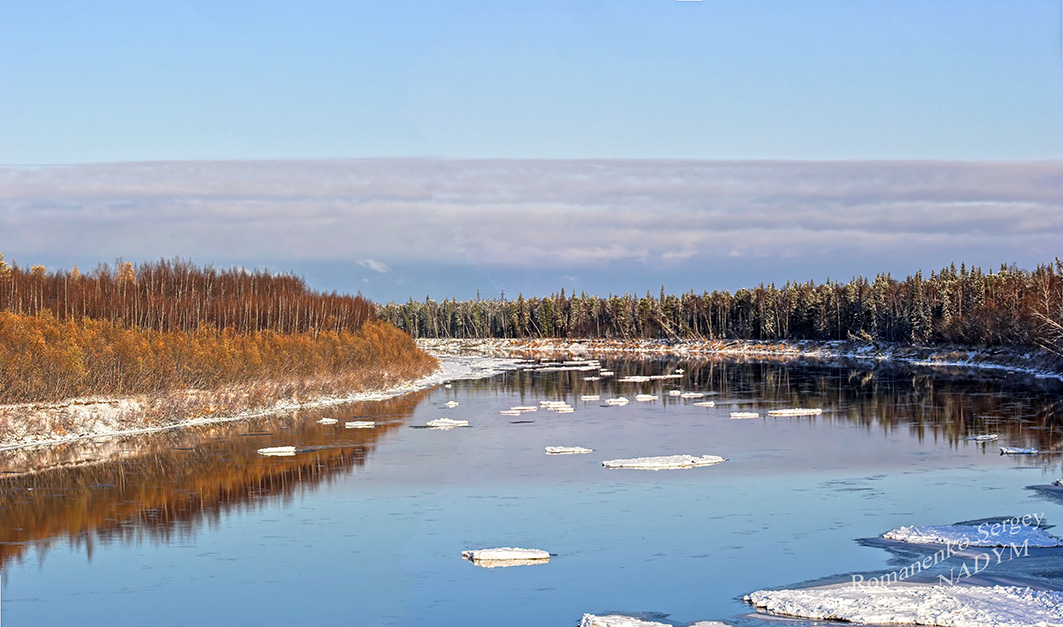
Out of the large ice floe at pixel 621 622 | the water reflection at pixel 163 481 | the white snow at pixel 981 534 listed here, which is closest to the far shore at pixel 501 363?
the water reflection at pixel 163 481

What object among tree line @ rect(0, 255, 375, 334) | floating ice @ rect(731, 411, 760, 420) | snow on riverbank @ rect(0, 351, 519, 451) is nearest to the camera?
snow on riverbank @ rect(0, 351, 519, 451)

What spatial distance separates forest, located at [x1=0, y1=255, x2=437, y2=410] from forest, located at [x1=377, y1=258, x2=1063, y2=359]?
3540 centimetres

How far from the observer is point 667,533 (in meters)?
18.2

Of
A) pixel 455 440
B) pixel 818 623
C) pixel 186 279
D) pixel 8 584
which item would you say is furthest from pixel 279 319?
pixel 818 623

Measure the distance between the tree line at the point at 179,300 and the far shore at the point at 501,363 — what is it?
8.67 meters

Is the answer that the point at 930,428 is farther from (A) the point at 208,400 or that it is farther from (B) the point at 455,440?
(A) the point at 208,400

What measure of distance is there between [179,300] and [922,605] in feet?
181

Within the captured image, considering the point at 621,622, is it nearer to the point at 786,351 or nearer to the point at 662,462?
the point at 662,462

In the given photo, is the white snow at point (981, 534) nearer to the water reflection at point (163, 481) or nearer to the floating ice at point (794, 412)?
the water reflection at point (163, 481)

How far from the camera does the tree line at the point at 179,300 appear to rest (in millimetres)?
53438

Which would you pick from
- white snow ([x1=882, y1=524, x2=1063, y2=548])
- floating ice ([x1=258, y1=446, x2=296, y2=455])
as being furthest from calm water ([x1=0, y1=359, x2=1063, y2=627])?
white snow ([x1=882, y1=524, x2=1063, y2=548])

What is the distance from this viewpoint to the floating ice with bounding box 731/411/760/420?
123 ft

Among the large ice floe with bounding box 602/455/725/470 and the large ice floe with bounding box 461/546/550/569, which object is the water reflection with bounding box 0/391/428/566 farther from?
the large ice floe with bounding box 602/455/725/470

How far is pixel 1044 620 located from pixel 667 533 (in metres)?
7.13
